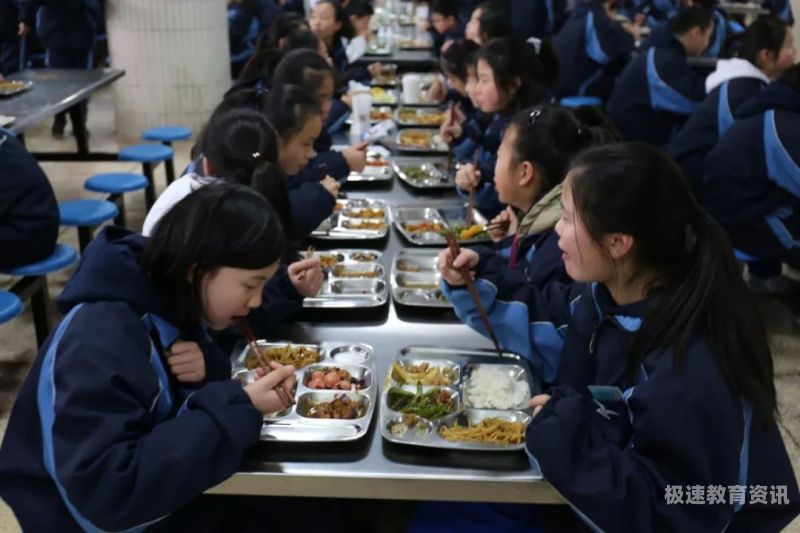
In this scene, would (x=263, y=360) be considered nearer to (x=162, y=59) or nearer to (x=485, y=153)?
(x=485, y=153)

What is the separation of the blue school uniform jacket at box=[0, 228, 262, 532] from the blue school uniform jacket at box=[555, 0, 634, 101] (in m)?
4.86

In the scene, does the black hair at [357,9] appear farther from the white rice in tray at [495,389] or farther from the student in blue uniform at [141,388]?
the student in blue uniform at [141,388]

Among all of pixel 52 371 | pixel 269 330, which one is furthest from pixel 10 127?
pixel 52 371

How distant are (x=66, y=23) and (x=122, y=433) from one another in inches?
252

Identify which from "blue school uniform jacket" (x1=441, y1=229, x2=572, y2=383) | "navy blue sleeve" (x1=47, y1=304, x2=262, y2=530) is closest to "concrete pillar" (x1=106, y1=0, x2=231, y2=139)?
"blue school uniform jacket" (x1=441, y1=229, x2=572, y2=383)

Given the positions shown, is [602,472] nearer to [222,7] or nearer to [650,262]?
[650,262]

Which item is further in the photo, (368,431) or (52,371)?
(368,431)

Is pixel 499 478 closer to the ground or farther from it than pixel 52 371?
closer to the ground

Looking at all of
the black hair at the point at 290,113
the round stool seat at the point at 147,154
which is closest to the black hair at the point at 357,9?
the round stool seat at the point at 147,154

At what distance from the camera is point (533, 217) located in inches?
88.5

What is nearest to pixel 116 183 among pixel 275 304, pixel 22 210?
pixel 22 210

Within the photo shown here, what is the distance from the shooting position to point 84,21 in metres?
6.88

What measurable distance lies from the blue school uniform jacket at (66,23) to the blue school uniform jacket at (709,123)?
5.11 m

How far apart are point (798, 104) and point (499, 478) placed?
109 inches
